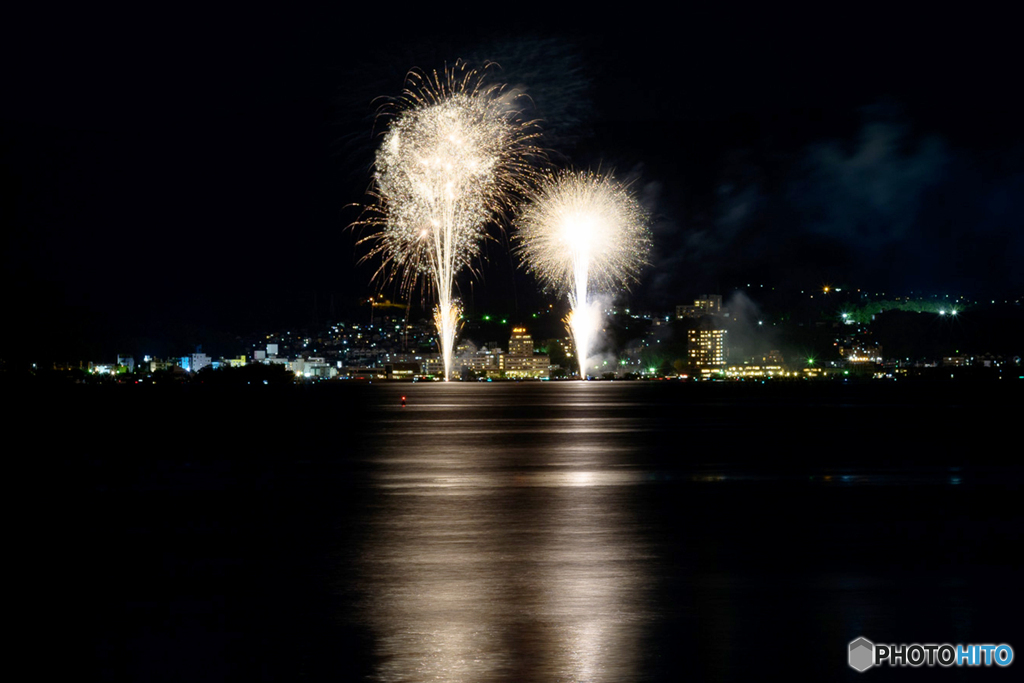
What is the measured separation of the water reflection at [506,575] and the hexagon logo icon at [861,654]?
153 centimetres

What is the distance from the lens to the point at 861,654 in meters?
7.35

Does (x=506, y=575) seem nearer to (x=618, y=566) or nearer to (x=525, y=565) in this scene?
(x=525, y=565)

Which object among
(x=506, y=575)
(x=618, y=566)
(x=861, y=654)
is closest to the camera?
(x=861, y=654)

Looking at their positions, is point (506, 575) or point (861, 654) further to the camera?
point (506, 575)

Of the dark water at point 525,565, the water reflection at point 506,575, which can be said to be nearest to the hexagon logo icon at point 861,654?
the dark water at point 525,565

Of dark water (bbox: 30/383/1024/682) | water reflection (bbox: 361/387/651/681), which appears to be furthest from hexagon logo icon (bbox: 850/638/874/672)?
water reflection (bbox: 361/387/651/681)

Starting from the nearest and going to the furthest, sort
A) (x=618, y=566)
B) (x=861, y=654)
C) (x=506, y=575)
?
(x=861, y=654)
(x=506, y=575)
(x=618, y=566)

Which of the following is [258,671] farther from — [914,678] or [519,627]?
[914,678]

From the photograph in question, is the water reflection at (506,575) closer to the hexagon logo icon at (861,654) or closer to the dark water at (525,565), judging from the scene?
the dark water at (525,565)

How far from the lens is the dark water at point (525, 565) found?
24.3 ft

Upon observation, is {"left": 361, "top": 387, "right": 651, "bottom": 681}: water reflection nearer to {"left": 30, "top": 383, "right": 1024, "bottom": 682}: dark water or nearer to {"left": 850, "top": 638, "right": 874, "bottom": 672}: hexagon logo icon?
{"left": 30, "top": 383, "right": 1024, "bottom": 682}: dark water

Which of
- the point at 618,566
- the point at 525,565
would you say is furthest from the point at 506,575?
the point at 618,566

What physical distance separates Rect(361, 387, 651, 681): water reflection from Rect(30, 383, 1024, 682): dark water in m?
0.04

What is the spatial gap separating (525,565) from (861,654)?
425 centimetres
